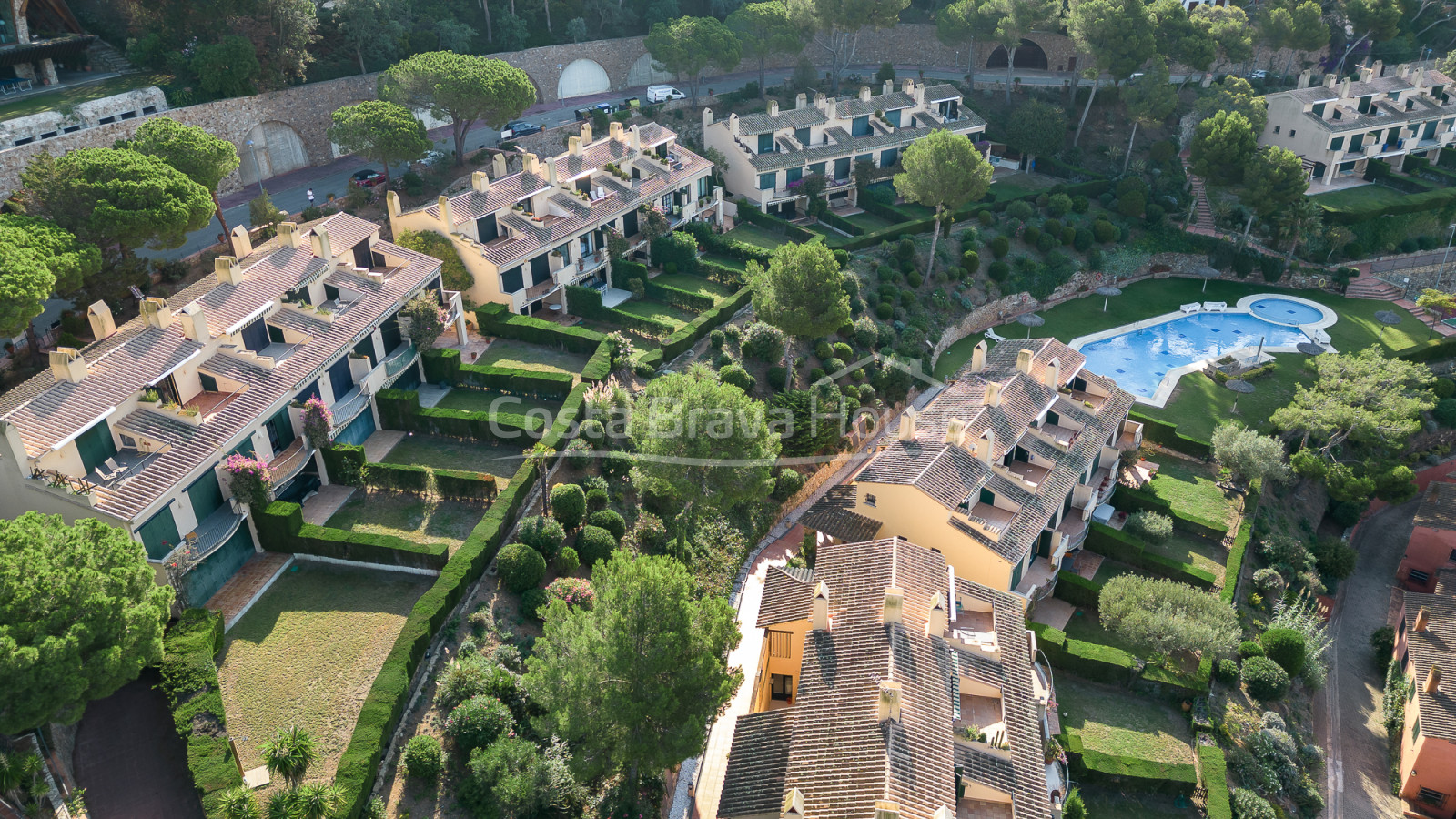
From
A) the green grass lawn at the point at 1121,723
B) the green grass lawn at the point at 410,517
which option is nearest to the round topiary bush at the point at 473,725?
the green grass lawn at the point at 410,517

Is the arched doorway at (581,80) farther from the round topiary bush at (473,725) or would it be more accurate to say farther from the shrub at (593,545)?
the round topiary bush at (473,725)

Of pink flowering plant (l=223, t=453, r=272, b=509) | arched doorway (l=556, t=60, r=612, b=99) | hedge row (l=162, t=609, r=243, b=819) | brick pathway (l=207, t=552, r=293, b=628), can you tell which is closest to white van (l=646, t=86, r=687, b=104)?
arched doorway (l=556, t=60, r=612, b=99)

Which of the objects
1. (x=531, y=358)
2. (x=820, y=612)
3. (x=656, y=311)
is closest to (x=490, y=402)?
(x=531, y=358)

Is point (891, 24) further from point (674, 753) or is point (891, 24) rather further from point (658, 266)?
point (674, 753)

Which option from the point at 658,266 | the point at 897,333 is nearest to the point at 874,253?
the point at 897,333

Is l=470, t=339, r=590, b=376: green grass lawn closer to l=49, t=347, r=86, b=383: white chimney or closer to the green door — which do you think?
the green door
